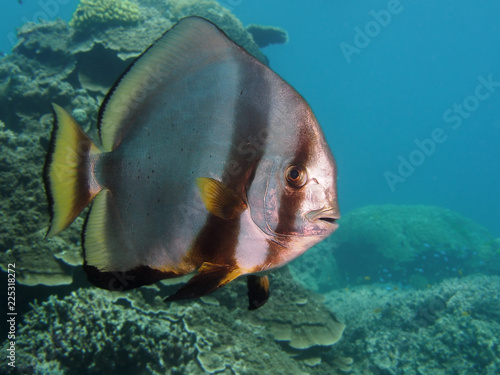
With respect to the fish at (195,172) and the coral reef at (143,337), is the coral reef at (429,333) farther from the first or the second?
the fish at (195,172)

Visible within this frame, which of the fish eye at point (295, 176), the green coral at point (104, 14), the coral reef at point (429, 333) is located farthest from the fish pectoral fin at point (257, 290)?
the green coral at point (104, 14)

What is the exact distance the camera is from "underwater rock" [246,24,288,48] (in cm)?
1405

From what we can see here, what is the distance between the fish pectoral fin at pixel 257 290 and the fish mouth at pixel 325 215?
26 cm

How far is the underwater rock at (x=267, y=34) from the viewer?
1405 cm

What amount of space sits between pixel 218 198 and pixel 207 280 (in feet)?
0.68

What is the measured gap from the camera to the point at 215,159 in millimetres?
803

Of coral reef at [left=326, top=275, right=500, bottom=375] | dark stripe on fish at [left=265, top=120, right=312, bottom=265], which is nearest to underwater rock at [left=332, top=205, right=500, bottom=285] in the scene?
coral reef at [left=326, top=275, right=500, bottom=375]

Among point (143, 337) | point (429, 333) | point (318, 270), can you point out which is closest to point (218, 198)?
point (143, 337)

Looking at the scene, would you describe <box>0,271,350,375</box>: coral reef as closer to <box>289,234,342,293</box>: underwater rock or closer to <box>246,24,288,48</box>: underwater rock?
<box>289,234,342,293</box>: underwater rock

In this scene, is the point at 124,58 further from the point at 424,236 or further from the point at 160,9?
the point at 424,236

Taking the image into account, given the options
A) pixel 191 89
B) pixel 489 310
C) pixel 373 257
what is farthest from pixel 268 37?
pixel 191 89

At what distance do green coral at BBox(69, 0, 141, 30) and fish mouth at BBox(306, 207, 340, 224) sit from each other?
968cm

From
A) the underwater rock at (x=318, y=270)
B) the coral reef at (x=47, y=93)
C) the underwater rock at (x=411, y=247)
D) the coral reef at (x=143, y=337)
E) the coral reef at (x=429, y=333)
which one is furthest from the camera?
the underwater rock at (x=411, y=247)

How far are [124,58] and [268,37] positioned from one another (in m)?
9.59
